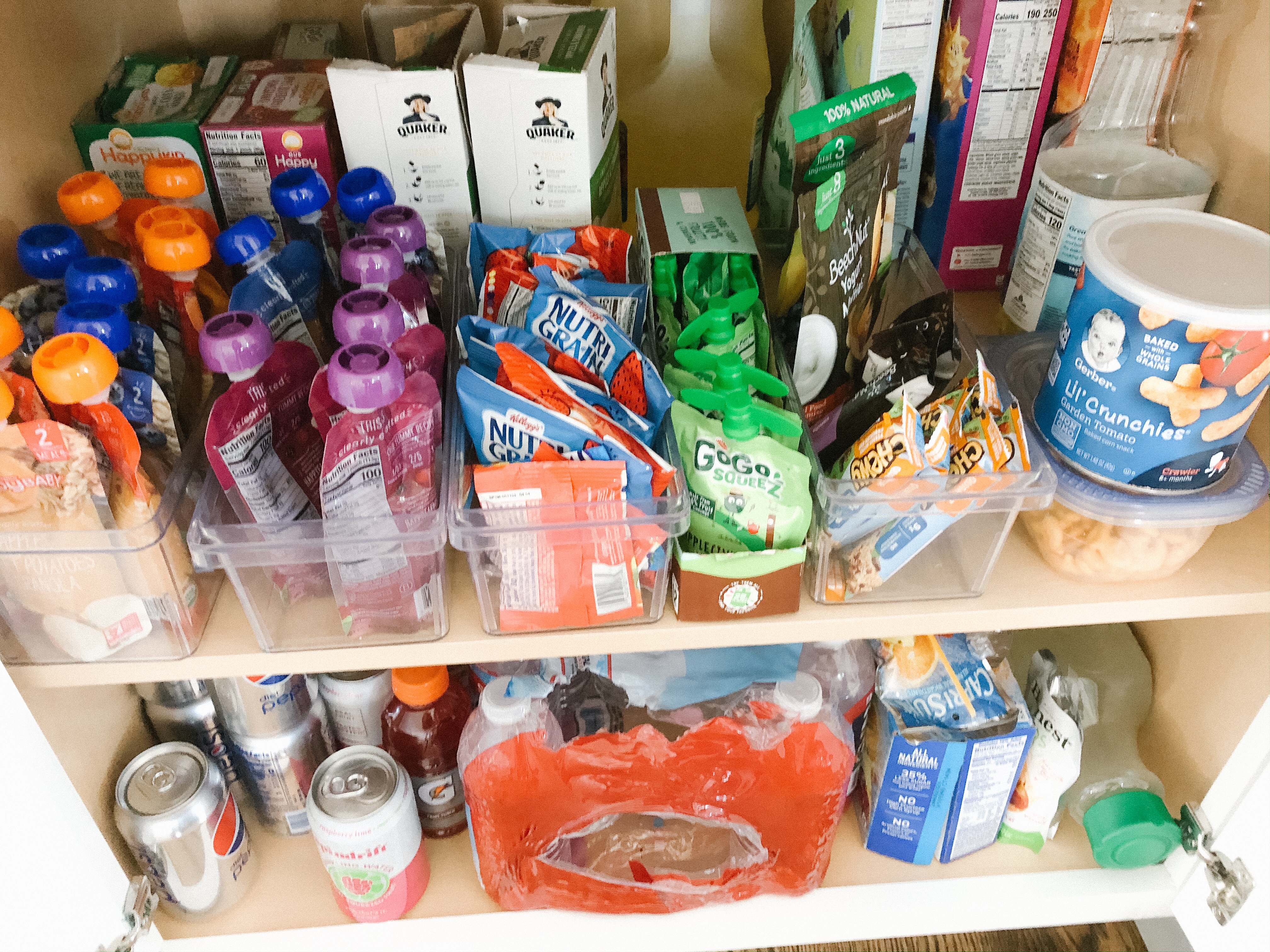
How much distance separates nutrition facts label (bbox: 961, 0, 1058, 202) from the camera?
786mm

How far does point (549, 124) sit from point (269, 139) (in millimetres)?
225

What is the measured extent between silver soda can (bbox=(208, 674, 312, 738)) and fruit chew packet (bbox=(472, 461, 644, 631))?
12.5 inches

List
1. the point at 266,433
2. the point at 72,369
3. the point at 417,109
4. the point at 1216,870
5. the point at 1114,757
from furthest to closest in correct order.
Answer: the point at 1114,757, the point at 1216,870, the point at 417,109, the point at 266,433, the point at 72,369

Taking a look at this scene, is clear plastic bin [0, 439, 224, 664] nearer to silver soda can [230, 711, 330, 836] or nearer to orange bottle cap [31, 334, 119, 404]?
orange bottle cap [31, 334, 119, 404]

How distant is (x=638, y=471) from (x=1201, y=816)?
671 mm

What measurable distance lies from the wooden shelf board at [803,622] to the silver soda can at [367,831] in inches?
7.5

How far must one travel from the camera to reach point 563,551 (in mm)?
679

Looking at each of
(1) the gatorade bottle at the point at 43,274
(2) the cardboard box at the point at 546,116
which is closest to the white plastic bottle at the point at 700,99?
(2) the cardboard box at the point at 546,116

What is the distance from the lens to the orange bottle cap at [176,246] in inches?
26.0

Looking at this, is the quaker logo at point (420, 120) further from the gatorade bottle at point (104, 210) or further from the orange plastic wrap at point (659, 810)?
the orange plastic wrap at point (659, 810)

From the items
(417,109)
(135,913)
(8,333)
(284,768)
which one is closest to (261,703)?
(284,768)

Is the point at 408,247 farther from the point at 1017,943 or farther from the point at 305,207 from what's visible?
the point at 1017,943

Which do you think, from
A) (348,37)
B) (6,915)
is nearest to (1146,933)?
(6,915)

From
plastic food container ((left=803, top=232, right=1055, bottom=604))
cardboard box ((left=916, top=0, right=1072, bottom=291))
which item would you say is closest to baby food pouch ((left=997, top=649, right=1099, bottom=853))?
plastic food container ((left=803, top=232, right=1055, bottom=604))
